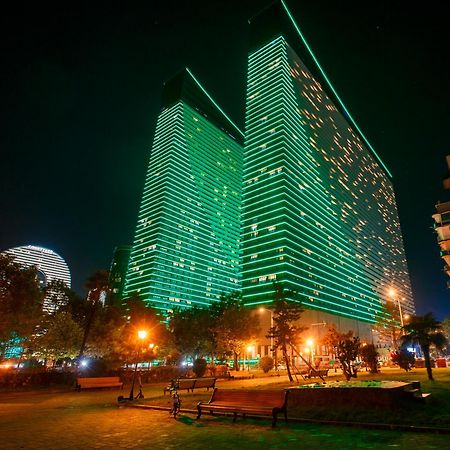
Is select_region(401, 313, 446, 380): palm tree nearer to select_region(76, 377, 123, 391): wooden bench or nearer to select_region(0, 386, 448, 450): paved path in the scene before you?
select_region(0, 386, 448, 450): paved path

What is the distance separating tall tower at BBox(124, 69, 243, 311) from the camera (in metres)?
139

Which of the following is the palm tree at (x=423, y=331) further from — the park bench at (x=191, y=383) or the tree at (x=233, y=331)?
the tree at (x=233, y=331)

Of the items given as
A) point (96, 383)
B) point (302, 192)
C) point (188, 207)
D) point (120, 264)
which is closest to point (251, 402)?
point (96, 383)

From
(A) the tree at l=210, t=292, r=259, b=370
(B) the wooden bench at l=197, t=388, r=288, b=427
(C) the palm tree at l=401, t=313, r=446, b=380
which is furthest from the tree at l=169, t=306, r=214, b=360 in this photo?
(B) the wooden bench at l=197, t=388, r=288, b=427

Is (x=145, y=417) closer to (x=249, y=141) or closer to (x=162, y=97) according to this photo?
(x=249, y=141)

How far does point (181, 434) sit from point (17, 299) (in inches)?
979

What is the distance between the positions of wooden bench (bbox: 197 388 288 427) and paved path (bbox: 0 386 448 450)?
0.36 metres

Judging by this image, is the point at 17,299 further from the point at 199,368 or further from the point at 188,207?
the point at 188,207

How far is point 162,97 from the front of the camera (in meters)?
185

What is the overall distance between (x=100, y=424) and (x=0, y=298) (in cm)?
2097

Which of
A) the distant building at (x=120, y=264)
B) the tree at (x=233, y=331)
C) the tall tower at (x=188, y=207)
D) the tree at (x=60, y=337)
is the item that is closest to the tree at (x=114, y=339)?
the tree at (x=60, y=337)

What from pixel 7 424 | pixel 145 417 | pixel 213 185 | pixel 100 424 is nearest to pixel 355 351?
pixel 145 417

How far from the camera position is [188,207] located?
153875 mm

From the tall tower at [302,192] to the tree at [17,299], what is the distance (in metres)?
79.8
